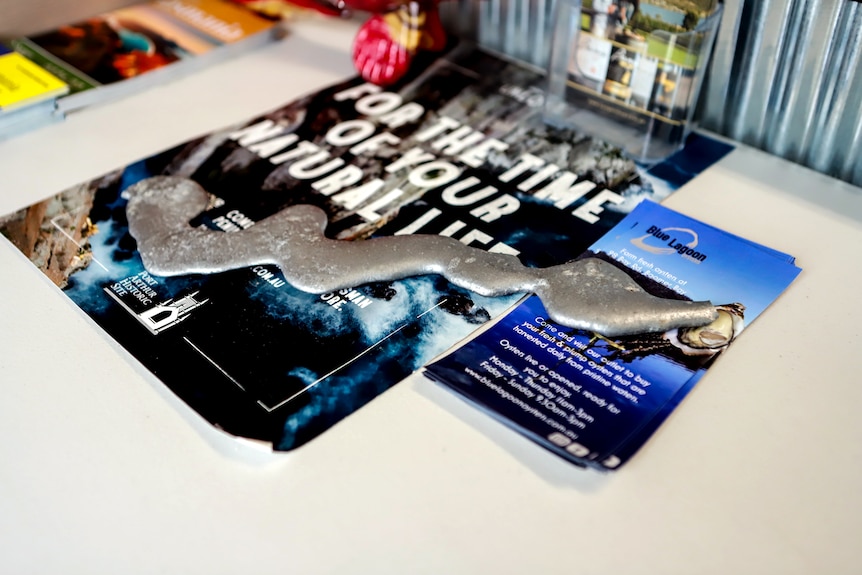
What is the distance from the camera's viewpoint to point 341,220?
25.7 inches

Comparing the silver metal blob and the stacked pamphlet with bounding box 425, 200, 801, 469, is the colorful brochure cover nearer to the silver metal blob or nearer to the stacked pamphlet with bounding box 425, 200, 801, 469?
the silver metal blob

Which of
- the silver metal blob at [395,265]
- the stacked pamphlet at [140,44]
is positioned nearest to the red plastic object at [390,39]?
the stacked pamphlet at [140,44]

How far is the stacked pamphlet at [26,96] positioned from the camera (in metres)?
0.76

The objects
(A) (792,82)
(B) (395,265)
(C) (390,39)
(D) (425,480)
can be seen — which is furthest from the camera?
(C) (390,39)

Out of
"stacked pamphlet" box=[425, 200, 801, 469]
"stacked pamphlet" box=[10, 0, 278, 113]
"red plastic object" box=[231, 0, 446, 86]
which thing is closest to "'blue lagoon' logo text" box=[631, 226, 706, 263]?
"stacked pamphlet" box=[425, 200, 801, 469]

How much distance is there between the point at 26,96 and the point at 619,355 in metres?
0.64

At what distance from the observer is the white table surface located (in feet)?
1.40

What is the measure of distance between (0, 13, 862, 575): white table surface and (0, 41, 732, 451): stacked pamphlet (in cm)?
2

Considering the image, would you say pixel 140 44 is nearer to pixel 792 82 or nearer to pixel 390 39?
pixel 390 39

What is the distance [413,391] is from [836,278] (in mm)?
353

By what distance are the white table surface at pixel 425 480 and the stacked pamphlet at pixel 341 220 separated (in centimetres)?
2

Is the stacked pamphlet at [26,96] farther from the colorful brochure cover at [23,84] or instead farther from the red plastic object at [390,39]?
the red plastic object at [390,39]

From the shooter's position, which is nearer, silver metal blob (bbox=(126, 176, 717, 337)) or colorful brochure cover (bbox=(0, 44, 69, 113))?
silver metal blob (bbox=(126, 176, 717, 337))

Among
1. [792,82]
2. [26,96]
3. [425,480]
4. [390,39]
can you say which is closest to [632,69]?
Result: [792,82]
